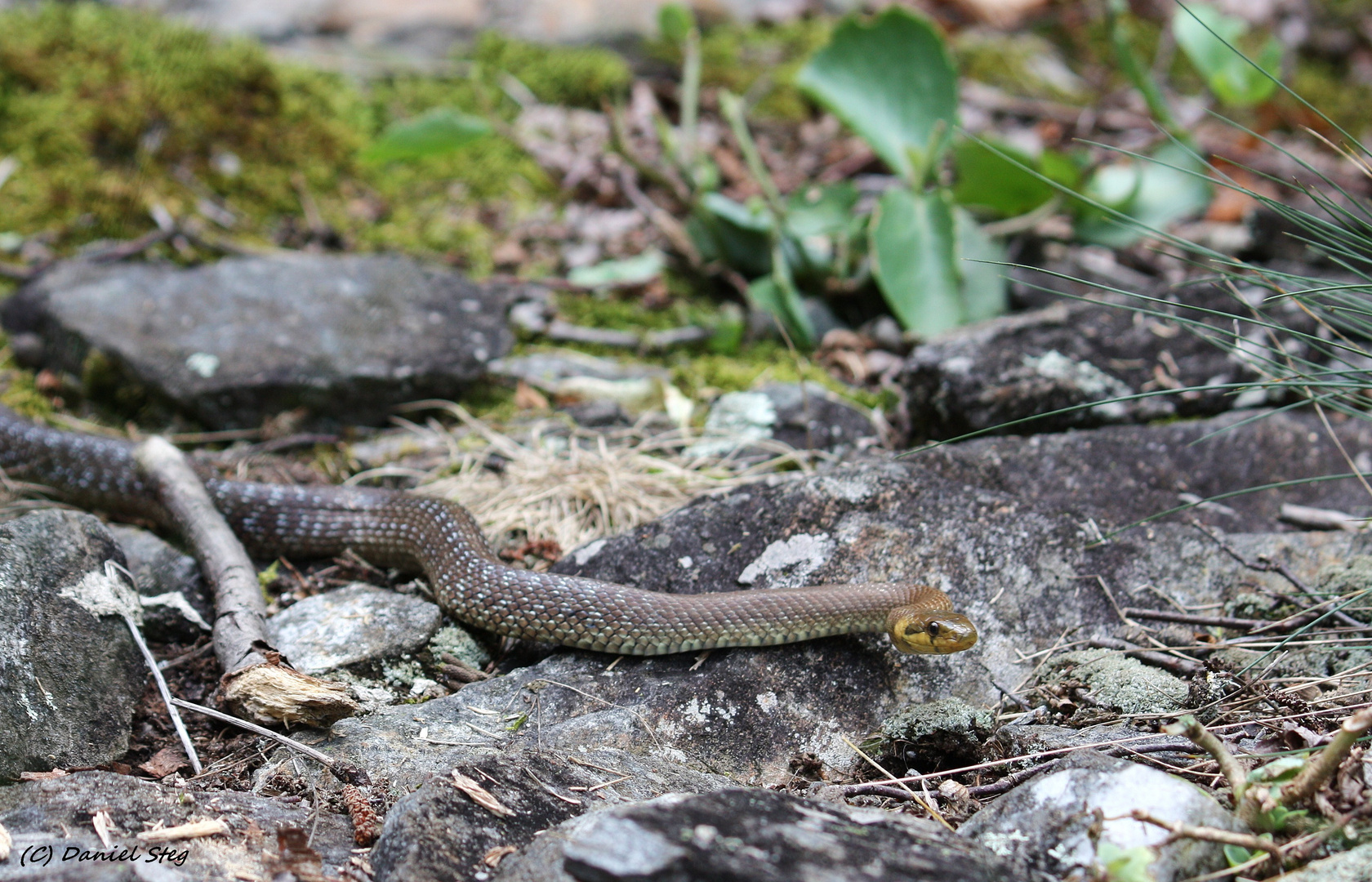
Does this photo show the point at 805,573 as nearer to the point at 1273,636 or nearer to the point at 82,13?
the point at 1273,636

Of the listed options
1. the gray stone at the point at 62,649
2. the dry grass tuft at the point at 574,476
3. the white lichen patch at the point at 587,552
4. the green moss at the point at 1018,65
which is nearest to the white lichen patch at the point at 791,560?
the dry grass tuft at the point at 574,476

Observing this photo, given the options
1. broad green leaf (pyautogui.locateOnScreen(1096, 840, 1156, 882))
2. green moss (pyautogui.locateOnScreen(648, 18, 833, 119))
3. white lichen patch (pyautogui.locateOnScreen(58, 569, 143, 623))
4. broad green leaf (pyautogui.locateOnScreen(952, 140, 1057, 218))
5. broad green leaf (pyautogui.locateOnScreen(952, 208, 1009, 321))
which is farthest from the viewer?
green moss (pyautogui.locateOnScreen(648, 18, 833, 119))

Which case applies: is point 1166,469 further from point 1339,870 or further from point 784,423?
point 1339,870

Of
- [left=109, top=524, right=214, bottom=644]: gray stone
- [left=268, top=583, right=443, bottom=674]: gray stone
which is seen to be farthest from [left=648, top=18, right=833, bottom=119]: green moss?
[left=109, top=524, right=214, bottom=644]: gray stone

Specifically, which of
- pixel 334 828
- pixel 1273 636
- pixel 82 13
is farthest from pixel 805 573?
pixel 82 13

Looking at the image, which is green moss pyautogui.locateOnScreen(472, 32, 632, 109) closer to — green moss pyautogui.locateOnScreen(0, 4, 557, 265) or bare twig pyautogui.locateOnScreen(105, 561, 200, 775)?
green moss pyautogui.locateOnScreen(0, 4, 557, 265)

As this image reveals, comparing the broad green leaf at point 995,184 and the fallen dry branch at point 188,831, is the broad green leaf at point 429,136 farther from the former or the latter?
the fallen dry branch at point 188,831
